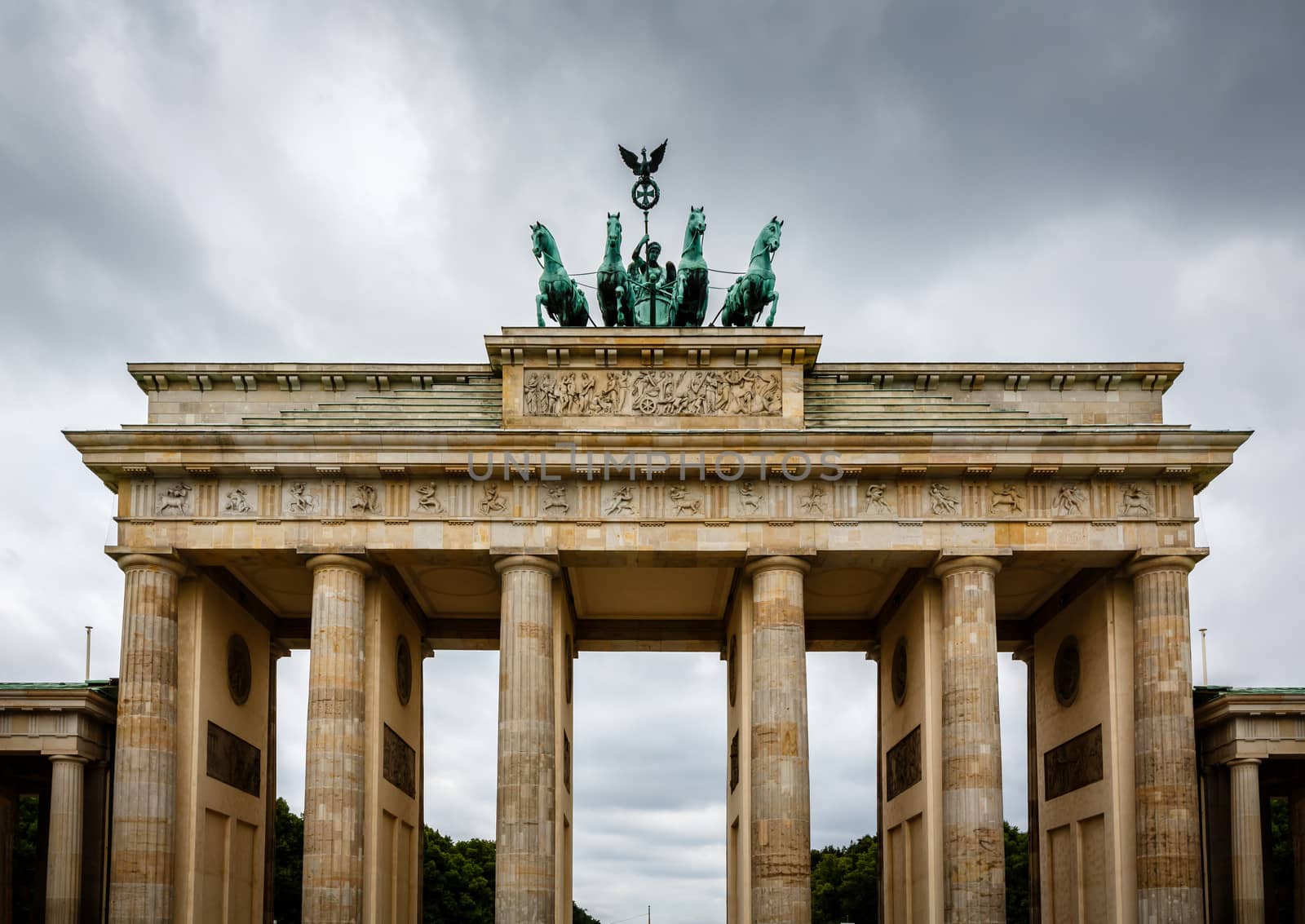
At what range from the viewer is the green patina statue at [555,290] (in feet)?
127

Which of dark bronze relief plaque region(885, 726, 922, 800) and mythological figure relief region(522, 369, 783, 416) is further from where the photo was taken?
dark bronze relief plaque region(885, 726, 922, 800)

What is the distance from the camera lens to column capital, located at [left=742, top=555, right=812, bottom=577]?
35438 mm

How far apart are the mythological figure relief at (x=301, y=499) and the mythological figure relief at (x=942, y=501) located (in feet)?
48.9

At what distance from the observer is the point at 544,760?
114 feet

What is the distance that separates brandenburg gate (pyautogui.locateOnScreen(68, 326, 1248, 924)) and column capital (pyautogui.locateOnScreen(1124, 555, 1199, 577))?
11 centimetres

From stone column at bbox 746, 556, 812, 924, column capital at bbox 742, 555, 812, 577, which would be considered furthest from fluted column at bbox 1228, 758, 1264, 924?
column capital at bbox 742, 555, 812, 577

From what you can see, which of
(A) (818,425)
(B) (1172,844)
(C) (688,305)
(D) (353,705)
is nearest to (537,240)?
(C) (688,305)

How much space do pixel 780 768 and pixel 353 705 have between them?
1017 centimetres

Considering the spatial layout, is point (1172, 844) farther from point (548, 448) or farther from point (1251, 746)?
point (548, 448)

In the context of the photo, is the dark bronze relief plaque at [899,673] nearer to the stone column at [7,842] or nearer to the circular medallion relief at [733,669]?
the circular medallion relief at [733,669]

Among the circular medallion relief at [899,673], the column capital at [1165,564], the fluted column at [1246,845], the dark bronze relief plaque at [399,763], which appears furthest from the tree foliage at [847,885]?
the column capital at [1165,564]

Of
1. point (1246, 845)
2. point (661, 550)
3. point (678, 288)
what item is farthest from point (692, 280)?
point (1246, 845)

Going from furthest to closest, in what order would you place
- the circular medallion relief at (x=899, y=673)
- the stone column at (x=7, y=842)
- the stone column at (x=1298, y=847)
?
1. the circular medallion relief at (x=899, y=673)
2. the stone column at (x=7, y=842)
3. the stone column at (x=1298, y=847)

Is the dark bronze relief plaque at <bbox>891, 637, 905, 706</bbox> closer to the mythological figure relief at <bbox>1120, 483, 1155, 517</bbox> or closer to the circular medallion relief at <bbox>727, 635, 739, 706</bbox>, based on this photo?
the circular medallion relief at <bbox>727, 635, 739, 706</bbox>
